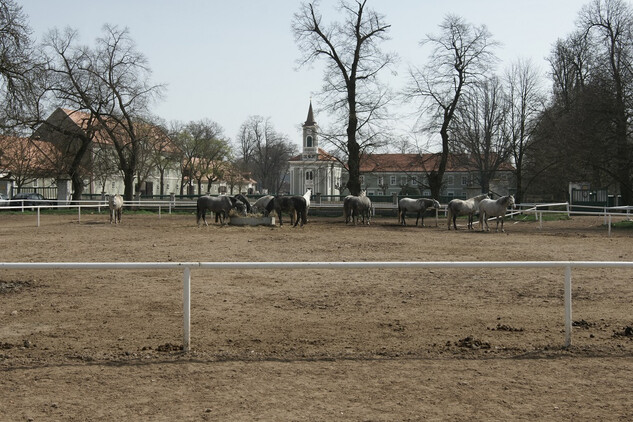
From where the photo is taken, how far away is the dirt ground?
445 cm

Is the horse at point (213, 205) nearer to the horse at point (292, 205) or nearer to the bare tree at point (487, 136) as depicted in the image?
the horse at point (292, 205)

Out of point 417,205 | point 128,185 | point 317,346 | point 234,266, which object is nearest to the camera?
point 234,266

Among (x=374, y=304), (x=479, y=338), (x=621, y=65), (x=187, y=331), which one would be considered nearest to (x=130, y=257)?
(x=374, y=304)

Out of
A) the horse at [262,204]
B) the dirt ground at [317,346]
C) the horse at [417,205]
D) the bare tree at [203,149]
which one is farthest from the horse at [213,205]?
the bare tree at [203,149]

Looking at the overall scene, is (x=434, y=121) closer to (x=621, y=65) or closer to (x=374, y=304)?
(x=621, y=65)

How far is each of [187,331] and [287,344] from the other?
1.13 m

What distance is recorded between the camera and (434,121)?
39.3 meters

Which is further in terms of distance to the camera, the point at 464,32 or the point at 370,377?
the point at 464,32

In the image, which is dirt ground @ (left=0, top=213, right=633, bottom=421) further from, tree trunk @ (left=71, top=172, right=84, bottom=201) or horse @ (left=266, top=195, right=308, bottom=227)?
tree trunk @ (left=71, top=172, right=84, bottom=201)

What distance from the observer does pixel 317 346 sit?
6.21 meters

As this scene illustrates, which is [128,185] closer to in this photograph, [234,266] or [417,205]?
[417,205]

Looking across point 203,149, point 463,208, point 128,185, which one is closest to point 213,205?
point 463,208

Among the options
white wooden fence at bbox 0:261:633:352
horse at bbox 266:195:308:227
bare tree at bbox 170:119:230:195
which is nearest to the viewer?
white wooden fence at bbox 0:261:633:352


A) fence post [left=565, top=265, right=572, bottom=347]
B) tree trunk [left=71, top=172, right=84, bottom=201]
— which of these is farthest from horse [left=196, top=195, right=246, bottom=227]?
tree trunk [left=71, top=172, right=84, bottom=201]
